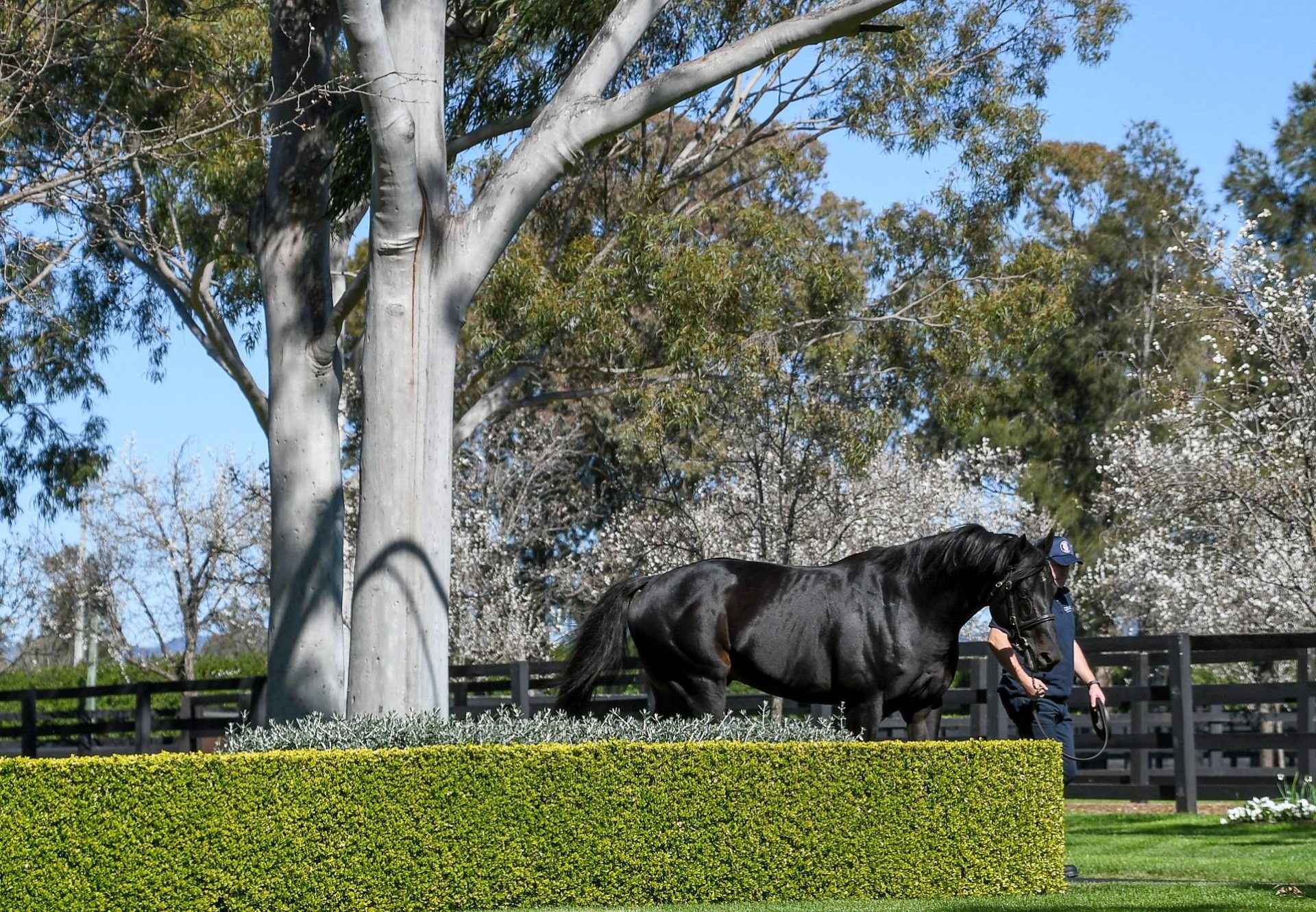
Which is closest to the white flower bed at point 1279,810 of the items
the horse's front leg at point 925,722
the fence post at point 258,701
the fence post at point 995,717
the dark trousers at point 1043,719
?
the fence post at point 995,717

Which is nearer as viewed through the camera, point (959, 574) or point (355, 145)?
point (959, 574)

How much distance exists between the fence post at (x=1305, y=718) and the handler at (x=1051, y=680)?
4305 mm

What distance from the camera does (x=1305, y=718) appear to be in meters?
12.7

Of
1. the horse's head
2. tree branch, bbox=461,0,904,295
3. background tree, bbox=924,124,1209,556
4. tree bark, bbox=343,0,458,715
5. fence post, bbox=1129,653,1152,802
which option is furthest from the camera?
background tree, bbox=924,124,1209,556

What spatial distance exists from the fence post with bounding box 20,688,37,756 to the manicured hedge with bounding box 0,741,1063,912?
1402 cm

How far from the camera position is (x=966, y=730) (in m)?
18.2

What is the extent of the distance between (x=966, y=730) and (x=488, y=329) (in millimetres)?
7725

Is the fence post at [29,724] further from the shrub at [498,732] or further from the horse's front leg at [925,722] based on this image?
the horse's front leg at [925,722]

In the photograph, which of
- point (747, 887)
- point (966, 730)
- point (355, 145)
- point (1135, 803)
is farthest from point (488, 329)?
point (747, 887)

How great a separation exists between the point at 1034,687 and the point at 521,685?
32.8ft

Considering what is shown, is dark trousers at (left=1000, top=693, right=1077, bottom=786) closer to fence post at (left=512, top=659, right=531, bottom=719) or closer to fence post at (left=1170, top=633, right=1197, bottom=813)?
fence post at (left=1170, top=633, right=1197, bottom=813)

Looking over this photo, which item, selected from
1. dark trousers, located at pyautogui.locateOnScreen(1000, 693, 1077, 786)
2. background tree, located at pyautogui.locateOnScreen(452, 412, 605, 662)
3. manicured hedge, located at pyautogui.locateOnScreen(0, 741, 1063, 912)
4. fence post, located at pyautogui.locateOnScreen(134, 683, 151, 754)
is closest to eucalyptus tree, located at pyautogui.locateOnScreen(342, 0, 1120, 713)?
manicured hedge, located at pyautogui.locateOnScreen(0, 741, 1063, 912)

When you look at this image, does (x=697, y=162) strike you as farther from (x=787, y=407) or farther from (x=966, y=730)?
(x=966, y=730)

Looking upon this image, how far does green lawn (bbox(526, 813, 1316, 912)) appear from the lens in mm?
6887
